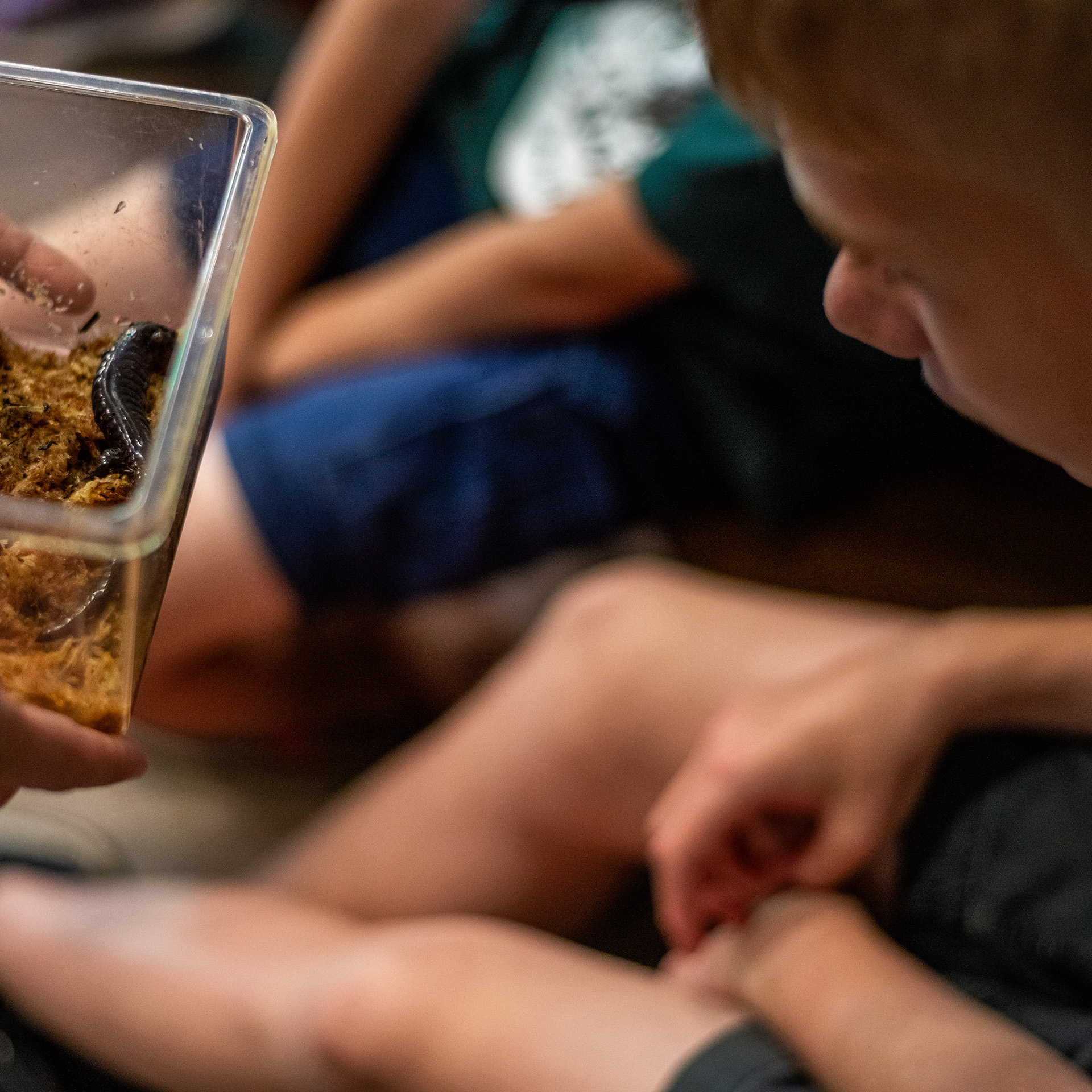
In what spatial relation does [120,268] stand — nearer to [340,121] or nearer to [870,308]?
[870,308]

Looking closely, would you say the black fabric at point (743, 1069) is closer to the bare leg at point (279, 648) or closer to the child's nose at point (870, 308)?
the child's nose at point (870, 308)

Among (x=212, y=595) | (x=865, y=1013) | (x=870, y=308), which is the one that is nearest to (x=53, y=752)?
(x=870, y=308)

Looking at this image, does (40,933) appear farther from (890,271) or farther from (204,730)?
(890,271)

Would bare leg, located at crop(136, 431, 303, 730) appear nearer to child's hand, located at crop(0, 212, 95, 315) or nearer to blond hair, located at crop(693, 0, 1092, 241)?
child's hand, located at crop(0, 212, 95, 315)

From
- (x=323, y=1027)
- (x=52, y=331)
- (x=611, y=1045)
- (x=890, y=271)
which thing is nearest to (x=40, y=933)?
(x=323, y=1027)

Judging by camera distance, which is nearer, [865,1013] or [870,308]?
[870,308]

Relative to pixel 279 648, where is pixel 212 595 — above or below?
above
